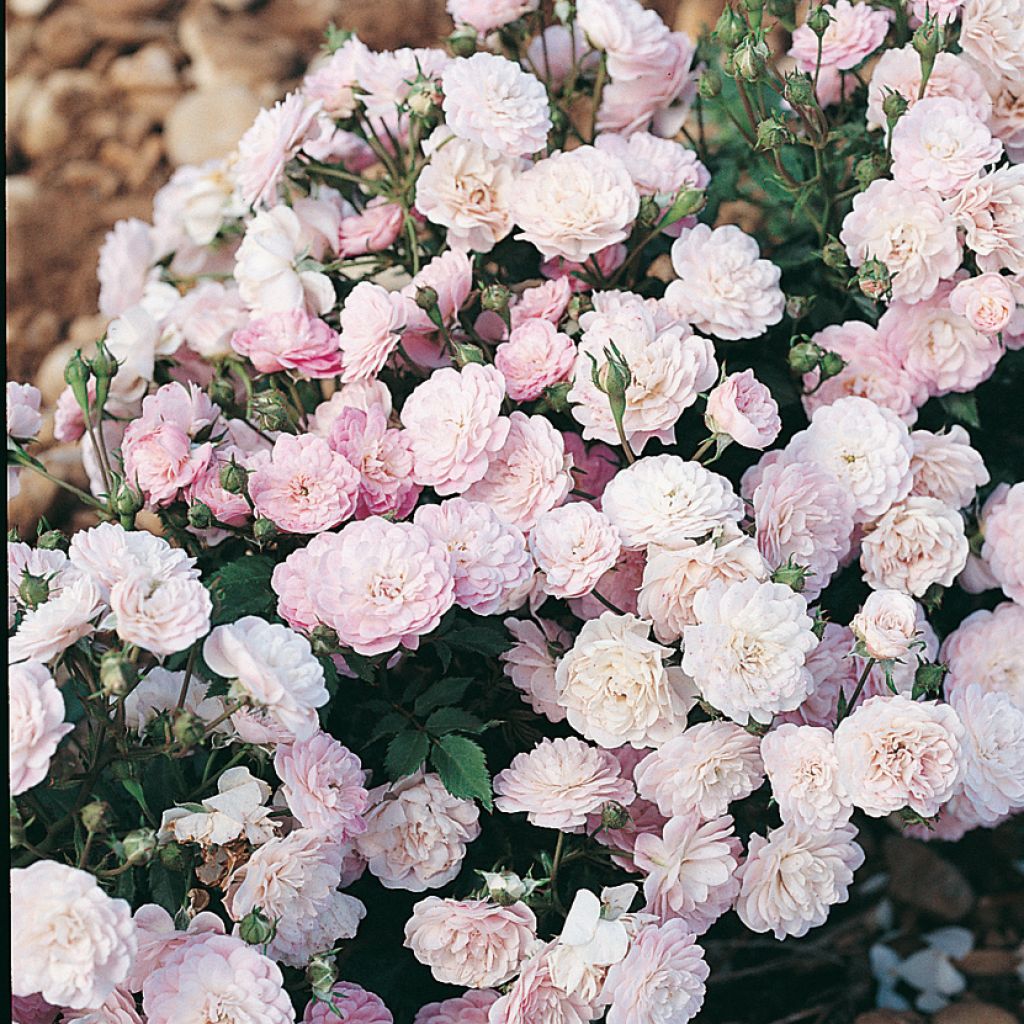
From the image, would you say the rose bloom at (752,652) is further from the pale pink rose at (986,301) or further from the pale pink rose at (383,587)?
the pale pink rose at (986,301)

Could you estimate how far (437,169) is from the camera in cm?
133

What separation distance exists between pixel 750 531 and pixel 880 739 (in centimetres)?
23

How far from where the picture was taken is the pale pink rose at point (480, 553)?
1.11m

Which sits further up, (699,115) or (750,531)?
(699,115)

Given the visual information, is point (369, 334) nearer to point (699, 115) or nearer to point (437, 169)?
point (437, 169)

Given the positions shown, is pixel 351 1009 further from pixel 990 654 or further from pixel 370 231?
pixel 370 231

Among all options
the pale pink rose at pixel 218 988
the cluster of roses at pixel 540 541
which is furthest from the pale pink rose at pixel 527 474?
the pale pink rose at pixel 218 988

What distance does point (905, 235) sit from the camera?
4.19 ft

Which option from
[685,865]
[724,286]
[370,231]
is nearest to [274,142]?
[370,231]

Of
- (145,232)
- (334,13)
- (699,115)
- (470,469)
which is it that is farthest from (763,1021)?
(334,13)

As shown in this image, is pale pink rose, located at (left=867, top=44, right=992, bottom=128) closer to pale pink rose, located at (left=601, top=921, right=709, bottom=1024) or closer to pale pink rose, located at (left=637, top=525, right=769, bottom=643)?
pale pink rose, located at (left=637, top=525, right=769, bottom=643)

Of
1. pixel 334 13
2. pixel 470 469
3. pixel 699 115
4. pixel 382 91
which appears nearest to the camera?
pixel 470 469

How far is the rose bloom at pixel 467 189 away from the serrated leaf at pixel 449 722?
0.48 meters

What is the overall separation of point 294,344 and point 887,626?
611mm
